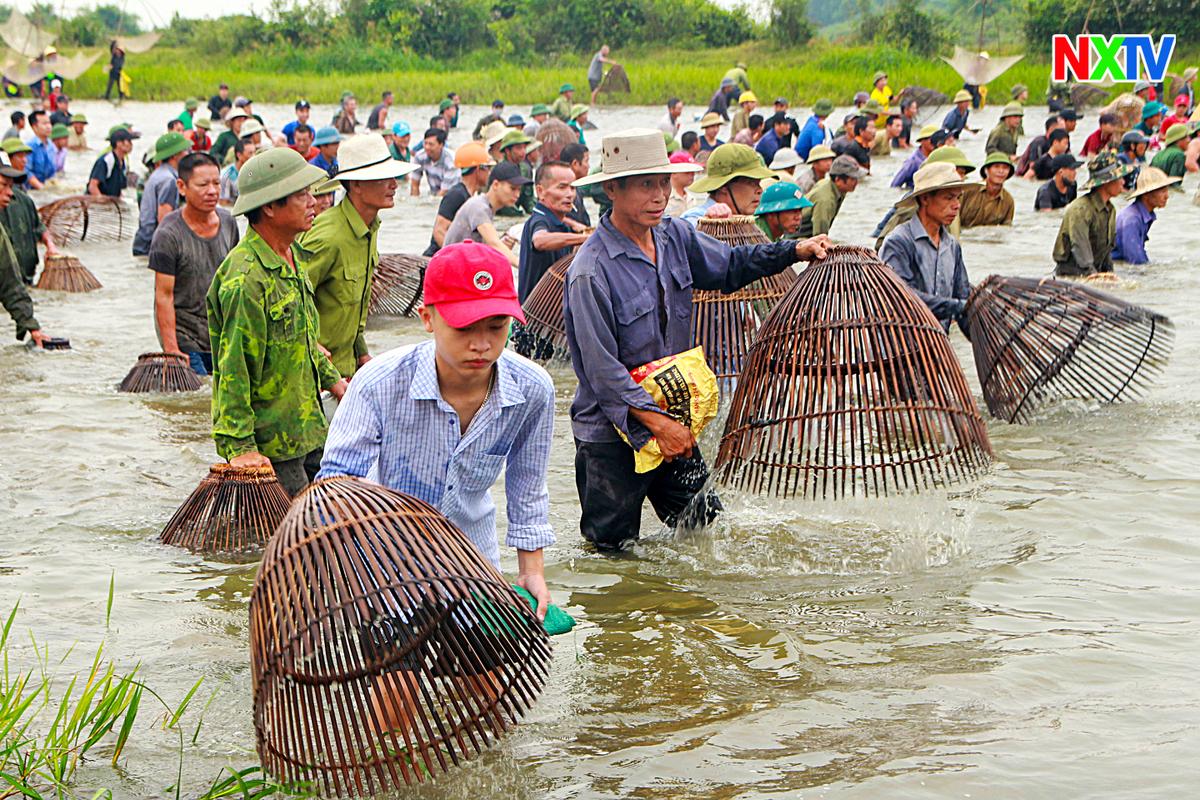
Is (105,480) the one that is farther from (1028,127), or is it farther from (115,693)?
(1028,127)

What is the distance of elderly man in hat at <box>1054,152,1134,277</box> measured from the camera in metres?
10.9

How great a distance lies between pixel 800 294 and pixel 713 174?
9.69 ft

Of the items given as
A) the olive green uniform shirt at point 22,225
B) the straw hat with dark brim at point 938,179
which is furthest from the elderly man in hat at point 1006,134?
the straw hat with dark brim at point 938,179

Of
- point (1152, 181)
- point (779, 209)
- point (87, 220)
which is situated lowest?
point (87, 220)

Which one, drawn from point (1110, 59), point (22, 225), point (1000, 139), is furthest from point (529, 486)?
point (1110, 59)

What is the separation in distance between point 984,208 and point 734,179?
624cm

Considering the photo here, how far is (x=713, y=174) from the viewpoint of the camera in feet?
25.6

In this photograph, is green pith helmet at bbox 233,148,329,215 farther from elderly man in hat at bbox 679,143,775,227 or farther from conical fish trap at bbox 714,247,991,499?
elderly man in hat at bbox 679,143,775,227

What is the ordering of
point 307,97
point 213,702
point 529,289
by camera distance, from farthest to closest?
point 307,97, point 529,289, point 213,702

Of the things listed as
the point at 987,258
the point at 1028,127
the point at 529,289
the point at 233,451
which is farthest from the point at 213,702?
the point at 1028,127

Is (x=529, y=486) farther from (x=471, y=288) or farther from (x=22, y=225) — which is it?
(x=22, y=225)

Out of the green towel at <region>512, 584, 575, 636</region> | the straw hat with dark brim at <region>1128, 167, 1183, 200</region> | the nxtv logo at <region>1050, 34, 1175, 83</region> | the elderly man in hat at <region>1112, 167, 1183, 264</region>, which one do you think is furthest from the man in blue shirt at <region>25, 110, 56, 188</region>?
the nxtv logo at <region>1050, 34, 1175, 83</region>

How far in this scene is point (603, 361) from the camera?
15.7ft

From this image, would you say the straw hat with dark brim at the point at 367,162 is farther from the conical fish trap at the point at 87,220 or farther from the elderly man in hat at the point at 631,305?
the conical fish trap at the point at 87,220
